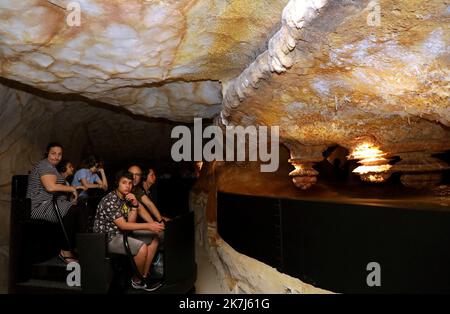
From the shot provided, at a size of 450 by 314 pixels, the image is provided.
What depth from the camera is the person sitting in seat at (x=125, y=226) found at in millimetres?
3234

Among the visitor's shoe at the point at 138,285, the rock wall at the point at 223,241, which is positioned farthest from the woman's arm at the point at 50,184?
the rock wall at the point at 223,241

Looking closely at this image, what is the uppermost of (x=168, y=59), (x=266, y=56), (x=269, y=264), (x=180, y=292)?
(x=168, y=59)

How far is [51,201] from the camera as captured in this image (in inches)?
148

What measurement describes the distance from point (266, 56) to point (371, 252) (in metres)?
1.94

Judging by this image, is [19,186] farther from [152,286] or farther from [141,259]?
[152,286]

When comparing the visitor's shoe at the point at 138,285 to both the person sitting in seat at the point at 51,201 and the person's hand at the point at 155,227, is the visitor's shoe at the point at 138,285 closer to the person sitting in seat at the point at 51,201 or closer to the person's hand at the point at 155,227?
the person's hand at the point at 155,227

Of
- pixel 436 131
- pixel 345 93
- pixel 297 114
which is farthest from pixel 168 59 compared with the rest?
pixel 436 131

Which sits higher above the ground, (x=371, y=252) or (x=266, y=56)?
(x=266, y=56)

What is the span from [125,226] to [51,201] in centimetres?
123

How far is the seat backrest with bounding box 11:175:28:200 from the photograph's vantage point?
153 inches

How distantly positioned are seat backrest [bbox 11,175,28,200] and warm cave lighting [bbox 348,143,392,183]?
475 centimetres
